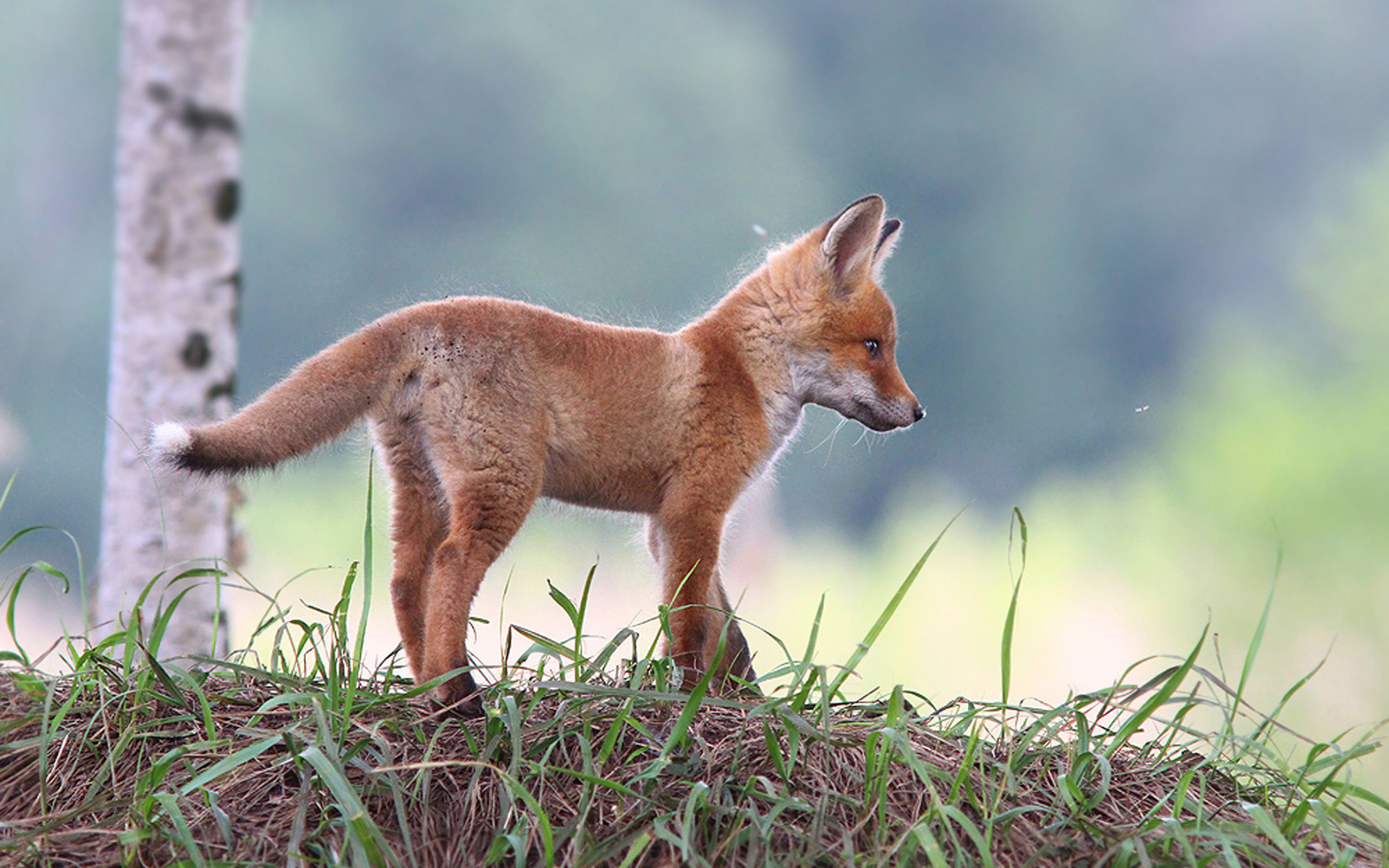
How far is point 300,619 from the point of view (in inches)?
115

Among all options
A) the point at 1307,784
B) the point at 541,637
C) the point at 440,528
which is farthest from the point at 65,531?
the point at 1307,784

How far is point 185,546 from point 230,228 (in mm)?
1315

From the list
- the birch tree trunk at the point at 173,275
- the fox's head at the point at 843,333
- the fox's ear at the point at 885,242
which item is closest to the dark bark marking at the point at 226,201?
the birch tree trunk at the point at 173,275

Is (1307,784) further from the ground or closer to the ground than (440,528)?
closer to the ground

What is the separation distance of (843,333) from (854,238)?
1.02ft

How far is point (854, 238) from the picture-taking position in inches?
146

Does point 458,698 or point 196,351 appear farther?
point 196,351

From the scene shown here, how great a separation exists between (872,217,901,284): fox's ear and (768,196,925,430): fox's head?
6.0 inches

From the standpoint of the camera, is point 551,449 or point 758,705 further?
point 551,449

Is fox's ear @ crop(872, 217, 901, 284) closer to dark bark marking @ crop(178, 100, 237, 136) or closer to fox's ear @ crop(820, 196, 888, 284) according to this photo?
fox's ear @ crop(820, 196, 888, 284)

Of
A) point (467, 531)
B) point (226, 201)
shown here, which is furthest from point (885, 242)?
point (226, 201)

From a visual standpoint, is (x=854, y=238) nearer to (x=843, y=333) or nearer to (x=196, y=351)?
(x=843, y=333)

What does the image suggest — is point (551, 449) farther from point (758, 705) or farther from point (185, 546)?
point (185, 546)

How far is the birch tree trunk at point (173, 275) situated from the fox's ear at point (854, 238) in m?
2.45
